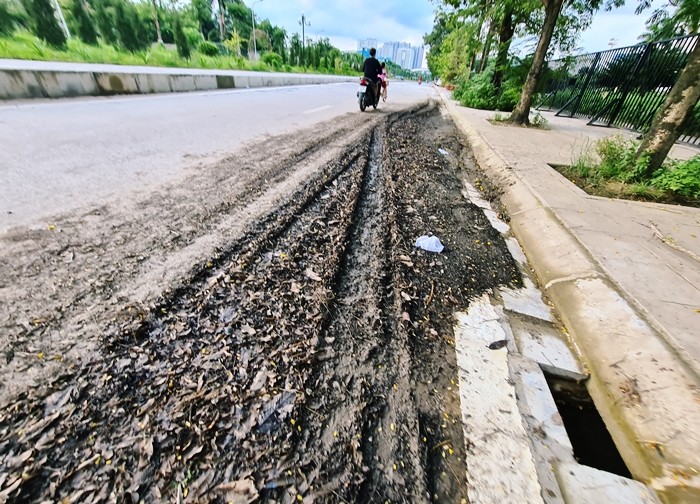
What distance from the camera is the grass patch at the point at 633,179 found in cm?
380

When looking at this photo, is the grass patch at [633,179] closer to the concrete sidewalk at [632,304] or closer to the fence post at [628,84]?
the concrete sidewalk at [632,304]

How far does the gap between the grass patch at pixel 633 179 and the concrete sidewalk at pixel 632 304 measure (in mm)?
321

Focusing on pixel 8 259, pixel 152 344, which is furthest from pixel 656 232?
pixel 8 259

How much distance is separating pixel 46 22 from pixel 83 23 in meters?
5.94

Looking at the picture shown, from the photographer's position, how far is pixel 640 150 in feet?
13.4

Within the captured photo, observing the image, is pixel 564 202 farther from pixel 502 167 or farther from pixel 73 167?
pixel 73 167

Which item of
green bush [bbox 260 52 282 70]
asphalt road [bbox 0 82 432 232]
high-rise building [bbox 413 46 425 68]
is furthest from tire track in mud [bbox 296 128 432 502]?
high-rise building [bbox 413 46 425 68]

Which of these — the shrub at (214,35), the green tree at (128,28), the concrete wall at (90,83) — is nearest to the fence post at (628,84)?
the concrete wall at (90,83)

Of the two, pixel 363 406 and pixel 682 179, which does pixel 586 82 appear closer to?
pixel 682 179

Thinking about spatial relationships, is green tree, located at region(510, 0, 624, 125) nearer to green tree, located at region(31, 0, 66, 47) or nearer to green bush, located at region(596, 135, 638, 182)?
green bush, located at region(596, 135, 638, 182)

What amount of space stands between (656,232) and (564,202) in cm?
79

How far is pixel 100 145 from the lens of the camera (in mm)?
4266

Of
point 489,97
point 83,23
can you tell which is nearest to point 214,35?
point 83,23

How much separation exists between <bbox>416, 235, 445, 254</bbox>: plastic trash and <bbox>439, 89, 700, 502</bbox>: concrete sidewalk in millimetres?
793
